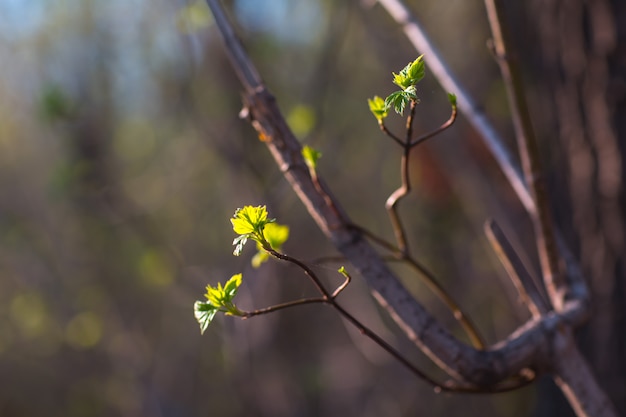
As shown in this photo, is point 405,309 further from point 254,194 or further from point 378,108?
point 254,194

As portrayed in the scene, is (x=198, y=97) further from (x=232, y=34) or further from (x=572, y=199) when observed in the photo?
(x=232, y=34)

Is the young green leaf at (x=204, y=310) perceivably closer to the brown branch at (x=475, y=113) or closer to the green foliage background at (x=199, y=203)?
the brown branch at (x=475, y=113)

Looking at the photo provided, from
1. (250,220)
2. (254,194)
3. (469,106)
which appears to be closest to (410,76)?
(250,220)

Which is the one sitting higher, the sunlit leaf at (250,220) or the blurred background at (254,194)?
the blurred background at (254,194)

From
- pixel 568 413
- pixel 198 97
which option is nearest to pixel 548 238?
pixel 568 413

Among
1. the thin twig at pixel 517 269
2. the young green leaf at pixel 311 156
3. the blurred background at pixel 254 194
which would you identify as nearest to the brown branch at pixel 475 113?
the thin twig at pixel 517 269

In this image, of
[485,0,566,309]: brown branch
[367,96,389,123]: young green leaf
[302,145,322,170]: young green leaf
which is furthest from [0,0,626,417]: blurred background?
[367,96,389,123]: young green leaf

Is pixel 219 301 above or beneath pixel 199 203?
beneath

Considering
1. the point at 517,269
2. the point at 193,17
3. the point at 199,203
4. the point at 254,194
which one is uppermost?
the point at 199,203

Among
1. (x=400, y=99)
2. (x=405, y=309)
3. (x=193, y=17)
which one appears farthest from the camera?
(x=193, y=17)
